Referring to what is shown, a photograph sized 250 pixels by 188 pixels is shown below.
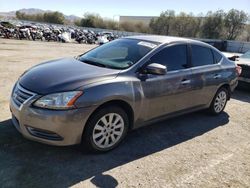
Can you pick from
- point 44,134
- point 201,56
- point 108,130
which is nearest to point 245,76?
point 201,56

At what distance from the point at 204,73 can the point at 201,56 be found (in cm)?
36

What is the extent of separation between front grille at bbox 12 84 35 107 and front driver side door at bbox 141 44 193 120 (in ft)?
5.23

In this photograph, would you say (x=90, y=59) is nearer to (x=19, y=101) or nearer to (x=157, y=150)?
(x=19, y=101)

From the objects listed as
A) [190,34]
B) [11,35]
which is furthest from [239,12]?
[11,35]

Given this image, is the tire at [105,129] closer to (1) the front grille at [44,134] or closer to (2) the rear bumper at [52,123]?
(2) the rear bumper at [52,123]

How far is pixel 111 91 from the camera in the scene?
3.73 meters

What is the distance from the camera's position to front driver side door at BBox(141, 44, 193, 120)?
4312 millimetres

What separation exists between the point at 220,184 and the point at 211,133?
68.5 inches

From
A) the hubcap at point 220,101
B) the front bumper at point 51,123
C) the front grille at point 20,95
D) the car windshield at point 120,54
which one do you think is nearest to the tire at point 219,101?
the hubcap at point 220,101

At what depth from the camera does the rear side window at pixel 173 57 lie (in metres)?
4.53

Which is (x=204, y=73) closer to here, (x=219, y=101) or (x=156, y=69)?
(x=219, y=101)

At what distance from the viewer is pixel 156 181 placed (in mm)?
3457

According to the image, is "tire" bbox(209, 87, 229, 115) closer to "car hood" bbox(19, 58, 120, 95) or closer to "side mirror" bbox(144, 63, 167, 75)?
"side mirror" bbox(144, 63, 167, 75)

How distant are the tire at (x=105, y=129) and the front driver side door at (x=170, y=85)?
0.51 meters
